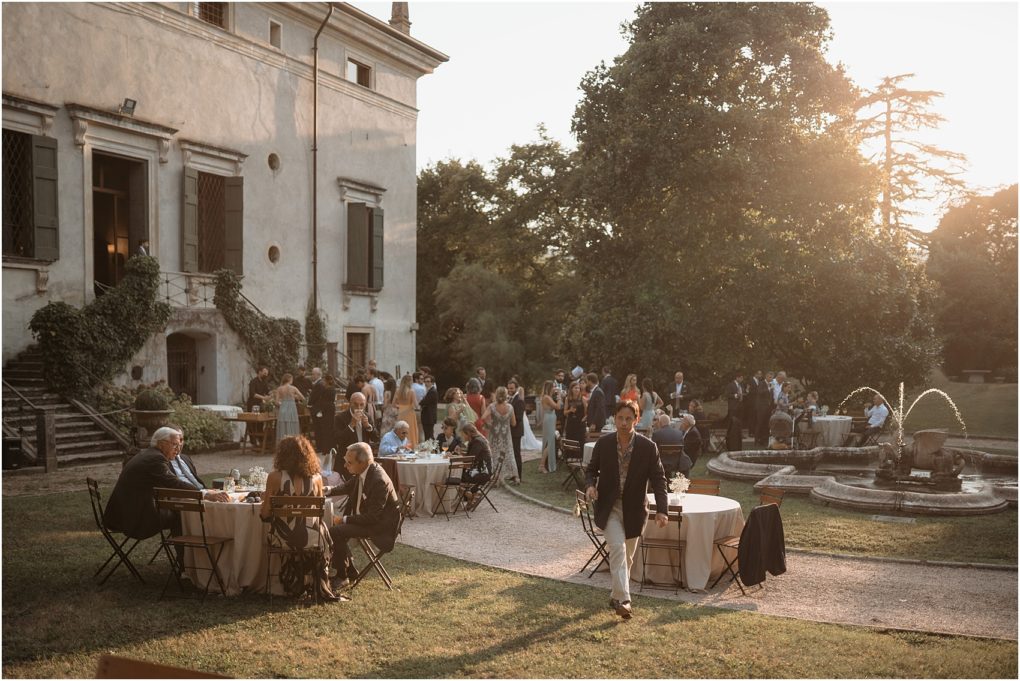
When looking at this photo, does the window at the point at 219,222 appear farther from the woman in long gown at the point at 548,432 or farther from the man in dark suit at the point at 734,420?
the man in dark suit at the point at 734,420

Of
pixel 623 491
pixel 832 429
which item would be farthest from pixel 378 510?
pixel 832 429

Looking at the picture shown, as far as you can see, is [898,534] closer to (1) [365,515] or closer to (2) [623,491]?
(2) [623,491]

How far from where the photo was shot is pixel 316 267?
2589 cm

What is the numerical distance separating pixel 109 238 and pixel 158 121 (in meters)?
3.22

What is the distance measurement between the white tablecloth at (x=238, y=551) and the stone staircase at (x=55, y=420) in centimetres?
860

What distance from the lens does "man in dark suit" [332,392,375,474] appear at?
1367 centimetres

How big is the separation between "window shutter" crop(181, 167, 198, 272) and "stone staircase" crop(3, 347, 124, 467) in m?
4.43

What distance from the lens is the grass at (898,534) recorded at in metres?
10.8

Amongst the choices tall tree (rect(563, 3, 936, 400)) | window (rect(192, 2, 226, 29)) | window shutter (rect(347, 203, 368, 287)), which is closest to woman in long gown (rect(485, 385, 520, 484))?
tall tree (rect(563, 3, 936, 400))

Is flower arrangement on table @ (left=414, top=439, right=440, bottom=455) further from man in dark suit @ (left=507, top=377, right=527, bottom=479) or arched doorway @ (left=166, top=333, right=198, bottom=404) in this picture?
arched doorway @ (left=166, top=333, right=198, bottom=404)

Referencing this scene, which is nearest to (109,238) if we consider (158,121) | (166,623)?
(158,121)

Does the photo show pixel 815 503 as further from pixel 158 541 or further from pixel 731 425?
pixel 158 541

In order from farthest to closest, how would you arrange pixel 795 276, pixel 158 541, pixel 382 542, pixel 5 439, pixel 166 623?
1. pixel 795 276
2. pixel 5 439
3. pixel 158 541
4. pixel 382 542
5. pixel 166 623

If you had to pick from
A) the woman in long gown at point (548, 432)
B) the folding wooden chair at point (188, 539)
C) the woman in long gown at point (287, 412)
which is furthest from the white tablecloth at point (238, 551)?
the woman in long gown at point (287, 412)
